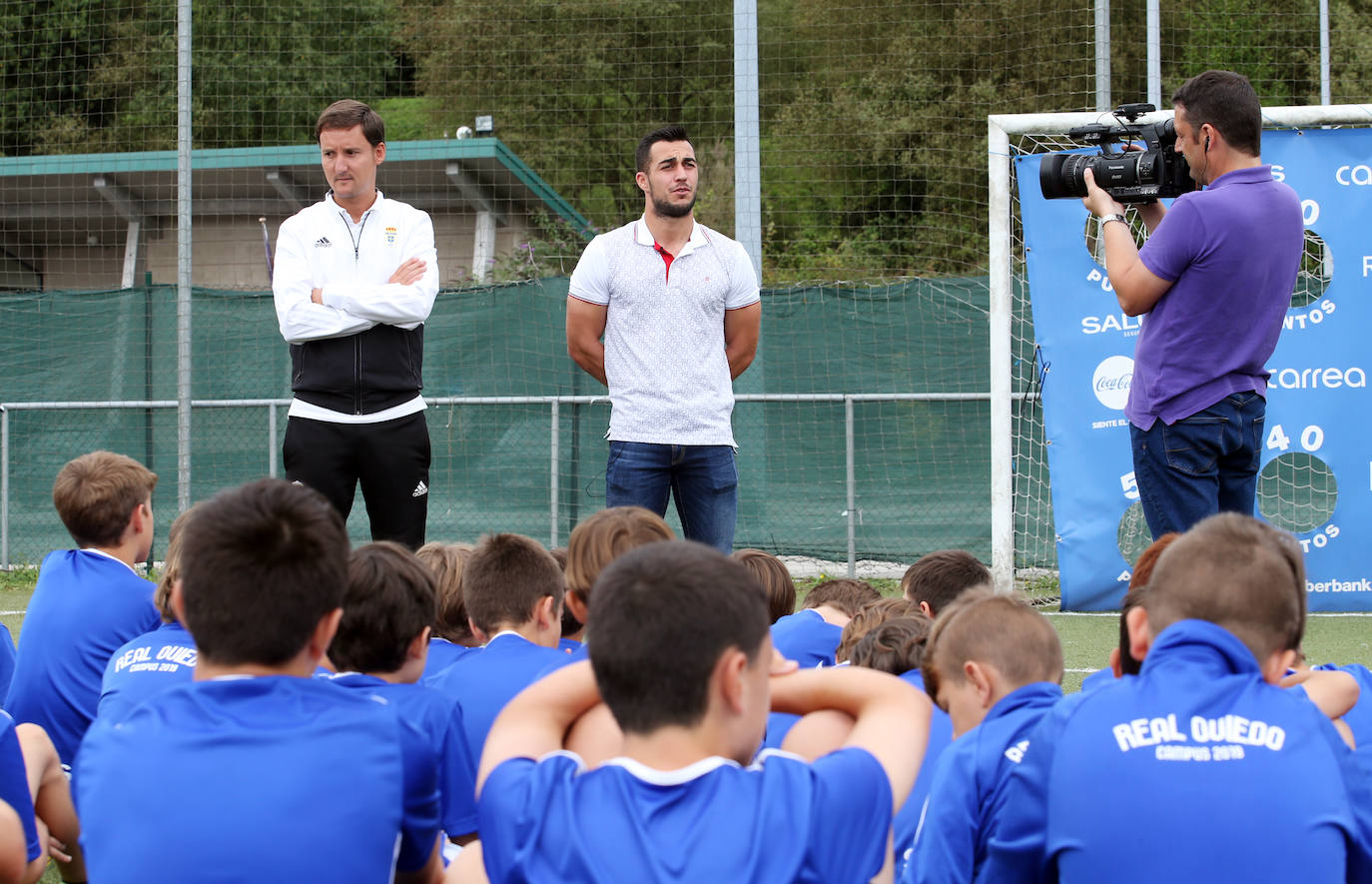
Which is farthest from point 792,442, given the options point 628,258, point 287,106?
point 287,106

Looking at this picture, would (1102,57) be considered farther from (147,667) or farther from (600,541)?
(147,667)

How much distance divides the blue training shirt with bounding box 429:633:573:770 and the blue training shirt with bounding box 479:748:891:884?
0.89 metres

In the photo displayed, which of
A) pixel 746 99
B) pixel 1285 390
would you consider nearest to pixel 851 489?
pixel 746 99

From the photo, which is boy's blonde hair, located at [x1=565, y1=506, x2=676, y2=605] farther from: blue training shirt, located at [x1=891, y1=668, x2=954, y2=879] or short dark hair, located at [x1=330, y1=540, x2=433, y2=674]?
blue training shirt, located at [x1=891, y1=668, x2=954, y2=879]

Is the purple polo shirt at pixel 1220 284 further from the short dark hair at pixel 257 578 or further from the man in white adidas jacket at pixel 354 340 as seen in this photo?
the short dark hair at pixel 257 578

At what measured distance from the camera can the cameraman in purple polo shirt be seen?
11.8ft

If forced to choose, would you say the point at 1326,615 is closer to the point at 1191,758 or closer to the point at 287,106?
the point at 1191,758

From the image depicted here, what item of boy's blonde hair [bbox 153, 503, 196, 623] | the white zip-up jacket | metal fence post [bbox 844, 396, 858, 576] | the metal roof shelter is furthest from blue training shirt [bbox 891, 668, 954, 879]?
the metal roof shelter

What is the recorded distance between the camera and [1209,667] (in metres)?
1.69

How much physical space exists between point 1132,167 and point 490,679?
2593 millimetres

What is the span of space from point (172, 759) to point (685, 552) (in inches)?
28.3

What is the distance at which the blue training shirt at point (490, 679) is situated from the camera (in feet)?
8.18

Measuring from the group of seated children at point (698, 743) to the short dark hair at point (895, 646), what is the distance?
375 millimetres

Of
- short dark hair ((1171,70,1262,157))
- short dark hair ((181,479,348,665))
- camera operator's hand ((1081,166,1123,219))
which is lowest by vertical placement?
short dark hair ((181,479,348,665))
